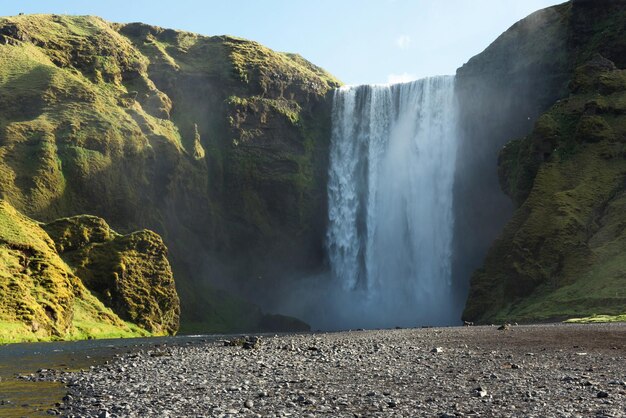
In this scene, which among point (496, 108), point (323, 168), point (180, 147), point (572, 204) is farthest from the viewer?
point (323, 168)

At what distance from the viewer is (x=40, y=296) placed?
6362 cm

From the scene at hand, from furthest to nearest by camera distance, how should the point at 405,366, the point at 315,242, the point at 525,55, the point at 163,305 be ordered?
the point at 315,242 → the point at 525,55 → the point at 163,305 → the point at 405,366

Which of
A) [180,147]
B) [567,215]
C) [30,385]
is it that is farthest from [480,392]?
[180,147]

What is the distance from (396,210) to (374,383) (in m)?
85.8

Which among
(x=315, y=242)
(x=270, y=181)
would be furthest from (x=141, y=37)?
(x=315, y=242)

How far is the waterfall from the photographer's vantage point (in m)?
96.4

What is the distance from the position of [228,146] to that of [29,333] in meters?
64.2

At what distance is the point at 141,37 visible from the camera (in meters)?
141

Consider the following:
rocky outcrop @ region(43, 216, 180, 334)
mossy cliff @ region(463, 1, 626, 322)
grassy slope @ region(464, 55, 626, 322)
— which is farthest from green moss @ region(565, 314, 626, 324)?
rocky outcrop @ region(43, 216, 180, 334)

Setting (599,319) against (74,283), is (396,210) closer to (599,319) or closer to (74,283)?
(74,283)

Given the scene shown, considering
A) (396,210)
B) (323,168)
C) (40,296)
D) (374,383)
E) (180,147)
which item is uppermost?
(180,147)

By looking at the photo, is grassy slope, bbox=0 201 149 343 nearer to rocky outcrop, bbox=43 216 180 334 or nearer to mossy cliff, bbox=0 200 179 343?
mossy cliff, bbox=0 200 179 343

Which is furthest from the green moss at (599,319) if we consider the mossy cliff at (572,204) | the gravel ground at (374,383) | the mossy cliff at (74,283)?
the mossy cliff at (74,283)

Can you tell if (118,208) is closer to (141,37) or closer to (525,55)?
(141,37)
